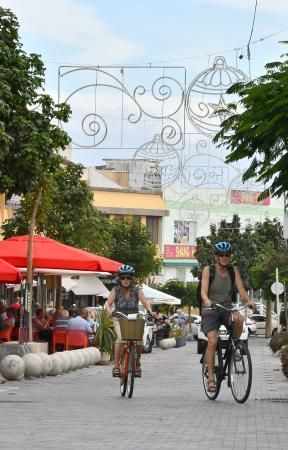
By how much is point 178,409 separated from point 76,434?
122 inches

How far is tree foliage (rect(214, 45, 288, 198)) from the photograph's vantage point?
1437 cm

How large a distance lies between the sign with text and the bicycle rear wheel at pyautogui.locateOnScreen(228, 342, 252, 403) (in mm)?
104238

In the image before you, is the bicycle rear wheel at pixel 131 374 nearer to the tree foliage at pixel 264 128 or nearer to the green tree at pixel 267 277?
the tree foliage at pixel 264 128

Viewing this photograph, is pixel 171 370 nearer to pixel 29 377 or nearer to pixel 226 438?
pixel 29 377

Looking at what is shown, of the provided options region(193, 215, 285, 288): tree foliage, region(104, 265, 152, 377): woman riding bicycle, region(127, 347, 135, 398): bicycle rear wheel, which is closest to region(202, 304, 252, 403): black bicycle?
region(127, 347, 135, 398): bicycle rear wheel

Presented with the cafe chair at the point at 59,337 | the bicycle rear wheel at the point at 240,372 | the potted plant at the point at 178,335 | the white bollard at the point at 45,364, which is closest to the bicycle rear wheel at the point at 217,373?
the bicycle rear wheel at the point at 240,372

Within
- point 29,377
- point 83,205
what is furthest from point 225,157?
point 83,205

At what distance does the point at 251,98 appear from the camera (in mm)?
14773

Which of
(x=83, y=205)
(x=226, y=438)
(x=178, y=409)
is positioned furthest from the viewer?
(x=83, y=205)

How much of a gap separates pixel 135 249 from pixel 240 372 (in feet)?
208

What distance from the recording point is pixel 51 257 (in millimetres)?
27609

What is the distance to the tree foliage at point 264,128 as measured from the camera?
14367 mm

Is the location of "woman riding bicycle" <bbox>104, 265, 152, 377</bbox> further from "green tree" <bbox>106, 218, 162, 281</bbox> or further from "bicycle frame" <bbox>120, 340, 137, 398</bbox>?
"green tree" <bbox>106, 218, 162, 281</bbox>

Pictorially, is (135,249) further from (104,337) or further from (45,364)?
(45,364)
